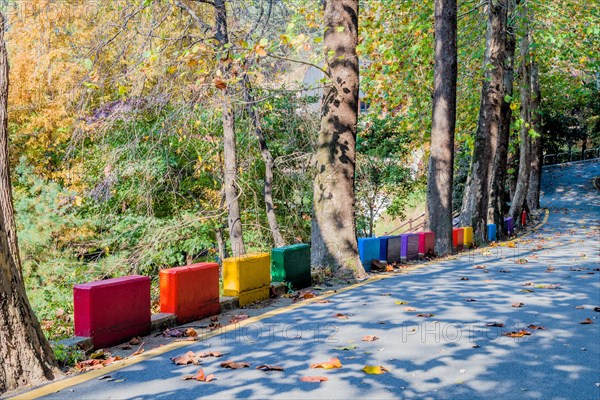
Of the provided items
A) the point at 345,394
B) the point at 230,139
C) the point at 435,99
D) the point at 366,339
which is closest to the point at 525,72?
the point at 435,99

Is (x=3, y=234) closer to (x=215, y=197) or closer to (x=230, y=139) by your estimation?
(x=230, y=139)

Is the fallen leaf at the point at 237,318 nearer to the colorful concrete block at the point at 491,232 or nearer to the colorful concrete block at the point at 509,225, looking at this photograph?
the colorful concrete block at the point at 491,232

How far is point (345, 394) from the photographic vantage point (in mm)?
5074

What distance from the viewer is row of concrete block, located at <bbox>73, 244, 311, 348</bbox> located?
638 centimetres

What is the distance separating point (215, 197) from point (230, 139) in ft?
13.4

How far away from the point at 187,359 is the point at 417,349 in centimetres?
221

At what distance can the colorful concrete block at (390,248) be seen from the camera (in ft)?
43.7

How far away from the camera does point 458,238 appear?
1875 cm

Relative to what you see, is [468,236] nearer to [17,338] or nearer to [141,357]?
[141,357]

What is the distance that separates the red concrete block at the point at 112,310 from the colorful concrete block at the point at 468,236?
13.7 meters

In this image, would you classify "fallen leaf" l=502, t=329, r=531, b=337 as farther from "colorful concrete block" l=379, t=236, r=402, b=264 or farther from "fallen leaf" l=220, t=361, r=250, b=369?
"colorful concrete block" l=379, t=236, r=402, b=264

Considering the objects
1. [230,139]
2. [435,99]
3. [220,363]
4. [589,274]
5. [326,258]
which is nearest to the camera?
[220,363]

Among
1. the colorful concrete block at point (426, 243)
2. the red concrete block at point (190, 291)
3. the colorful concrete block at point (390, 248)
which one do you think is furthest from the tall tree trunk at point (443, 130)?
the red concrete block at point (190, 291)

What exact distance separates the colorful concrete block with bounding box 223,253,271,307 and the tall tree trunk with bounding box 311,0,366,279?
261cm
